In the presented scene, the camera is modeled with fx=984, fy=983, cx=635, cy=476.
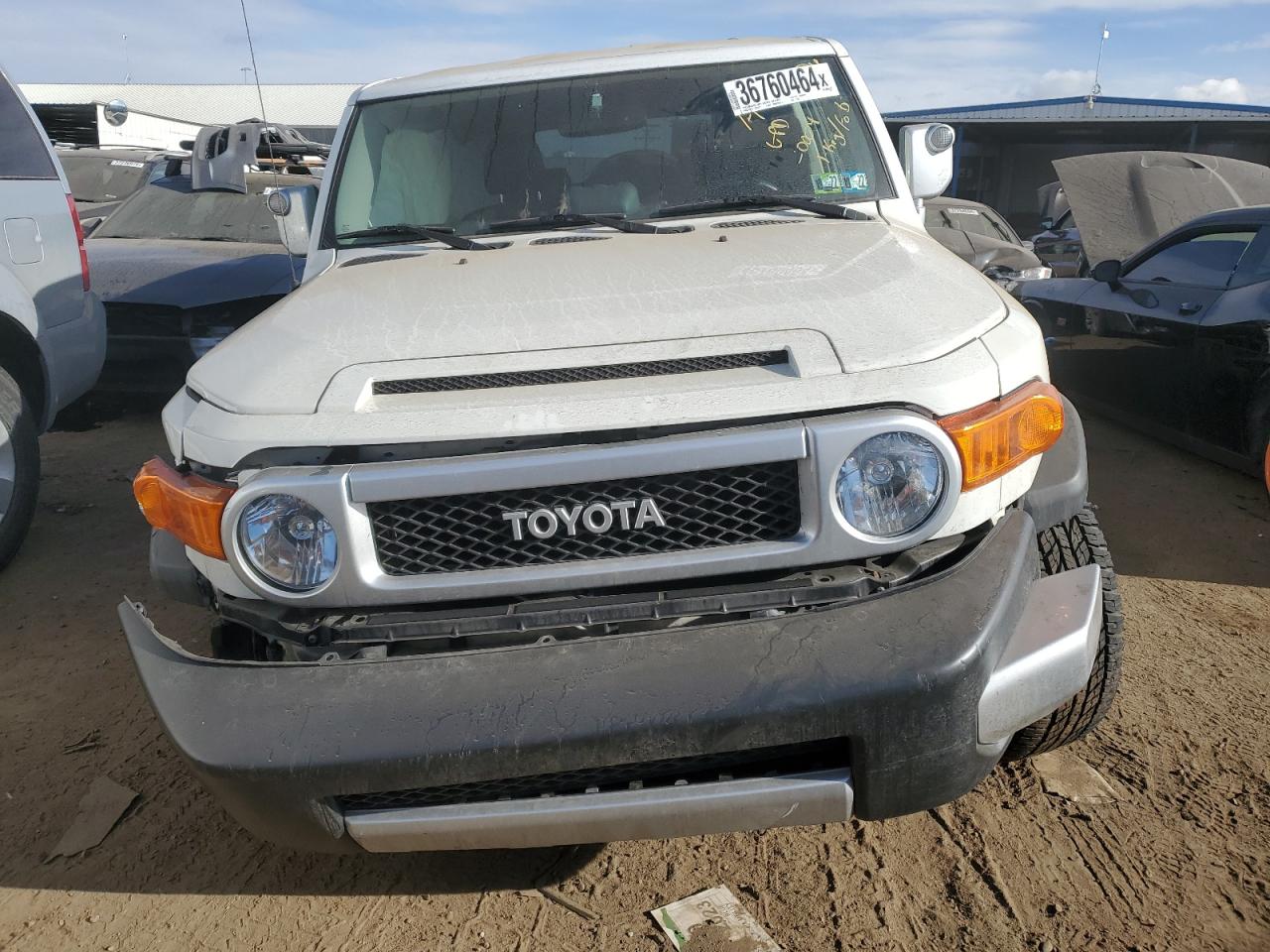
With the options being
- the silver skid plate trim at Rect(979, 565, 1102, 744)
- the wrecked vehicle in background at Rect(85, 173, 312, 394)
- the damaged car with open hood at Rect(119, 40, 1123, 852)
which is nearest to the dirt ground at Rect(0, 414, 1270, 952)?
the damaged car with open hood at Rect(119, 40, 1123, 852)

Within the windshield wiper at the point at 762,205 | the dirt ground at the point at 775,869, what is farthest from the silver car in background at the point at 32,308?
the windshield wiper at the point at 762,205

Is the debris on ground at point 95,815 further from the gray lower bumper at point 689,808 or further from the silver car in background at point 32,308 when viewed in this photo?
the silver car in background at point 32,308

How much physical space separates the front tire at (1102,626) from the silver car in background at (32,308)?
3941mm

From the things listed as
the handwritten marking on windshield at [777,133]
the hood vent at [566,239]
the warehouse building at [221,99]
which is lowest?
the warehouse building at [221,99]

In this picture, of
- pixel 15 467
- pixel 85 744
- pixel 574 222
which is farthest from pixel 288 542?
pixel 15 467

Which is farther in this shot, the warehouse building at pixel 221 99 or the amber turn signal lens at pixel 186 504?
A: the warehouse building at pixel 221 99

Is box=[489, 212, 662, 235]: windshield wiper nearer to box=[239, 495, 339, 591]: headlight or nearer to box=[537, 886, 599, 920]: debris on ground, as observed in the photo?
box=[239, 495, 339, 591]: headlight

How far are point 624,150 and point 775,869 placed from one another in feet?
7.10

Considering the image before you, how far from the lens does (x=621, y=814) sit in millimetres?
1771

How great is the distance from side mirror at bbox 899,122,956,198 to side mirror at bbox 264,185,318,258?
202 cm

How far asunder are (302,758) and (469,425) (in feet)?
2.17

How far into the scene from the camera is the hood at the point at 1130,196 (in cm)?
601

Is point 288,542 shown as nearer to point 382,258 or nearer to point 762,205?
point 382,258

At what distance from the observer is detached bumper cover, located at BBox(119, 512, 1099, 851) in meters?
1.70
